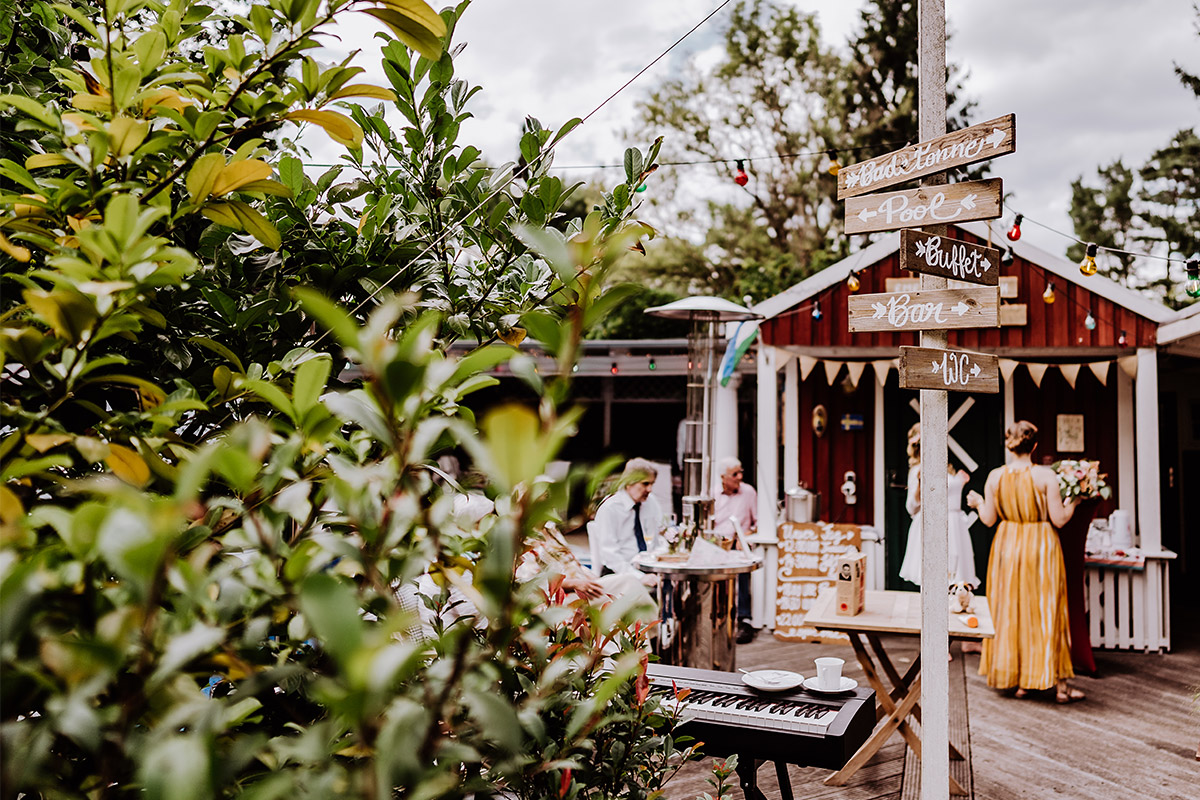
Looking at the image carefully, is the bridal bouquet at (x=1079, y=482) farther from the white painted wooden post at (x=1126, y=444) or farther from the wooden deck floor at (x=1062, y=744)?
the white painted wooden post at (x=1126, y=444)

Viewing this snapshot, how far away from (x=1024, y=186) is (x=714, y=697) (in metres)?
25.7

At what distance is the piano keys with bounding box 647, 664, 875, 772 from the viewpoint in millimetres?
2746

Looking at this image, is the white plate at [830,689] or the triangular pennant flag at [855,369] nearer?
the white plate at [830,689]

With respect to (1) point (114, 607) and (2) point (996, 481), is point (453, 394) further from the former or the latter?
(2) point (996, 481)

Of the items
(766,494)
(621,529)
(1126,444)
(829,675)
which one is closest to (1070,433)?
(1126,444)

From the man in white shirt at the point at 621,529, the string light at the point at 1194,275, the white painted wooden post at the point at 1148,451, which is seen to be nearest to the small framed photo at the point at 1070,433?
the white painted wooden post at the point at 1148,451

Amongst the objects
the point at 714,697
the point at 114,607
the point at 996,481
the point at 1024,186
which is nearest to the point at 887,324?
the point at 714,697

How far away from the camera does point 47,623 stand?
2.03 feet

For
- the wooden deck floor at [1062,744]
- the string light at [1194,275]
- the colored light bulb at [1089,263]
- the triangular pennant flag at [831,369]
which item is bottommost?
the wooden deck floor at [1062,744]

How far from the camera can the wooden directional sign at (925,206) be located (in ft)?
8.26

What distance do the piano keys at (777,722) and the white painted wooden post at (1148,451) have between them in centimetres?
536

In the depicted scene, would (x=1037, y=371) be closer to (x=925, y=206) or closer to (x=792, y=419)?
(x=792, y=419)

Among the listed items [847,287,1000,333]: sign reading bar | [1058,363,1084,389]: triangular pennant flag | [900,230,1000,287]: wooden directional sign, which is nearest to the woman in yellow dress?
[1058,363,1084,389]: triangular pennant flag

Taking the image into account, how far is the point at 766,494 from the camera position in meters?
7.61
